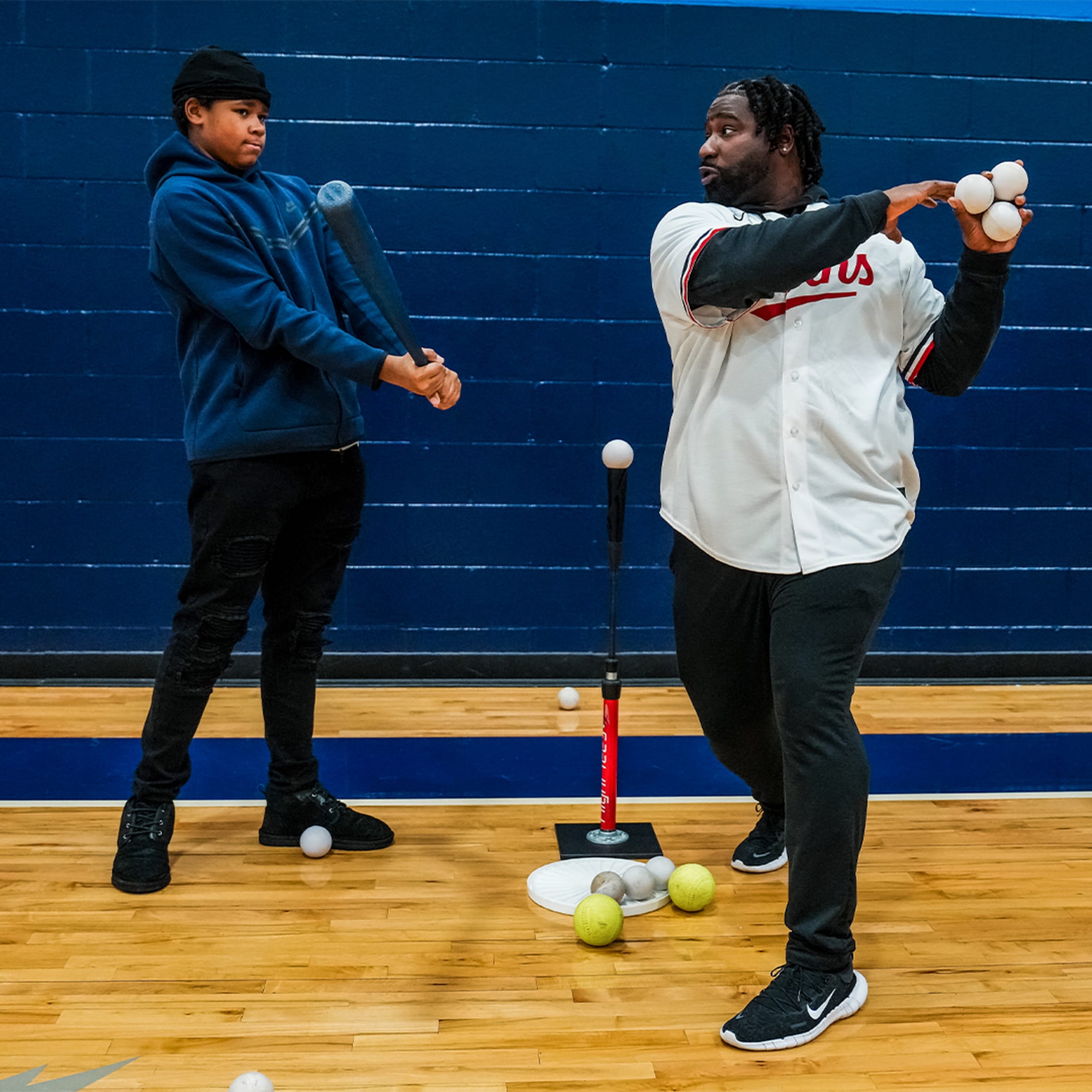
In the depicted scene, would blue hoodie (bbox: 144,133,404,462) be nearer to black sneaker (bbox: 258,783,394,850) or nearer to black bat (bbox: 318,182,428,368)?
black bat (bbox: 318,182,428,368)

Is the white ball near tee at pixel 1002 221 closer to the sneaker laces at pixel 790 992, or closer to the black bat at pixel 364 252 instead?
the black bat at pixel 364 252

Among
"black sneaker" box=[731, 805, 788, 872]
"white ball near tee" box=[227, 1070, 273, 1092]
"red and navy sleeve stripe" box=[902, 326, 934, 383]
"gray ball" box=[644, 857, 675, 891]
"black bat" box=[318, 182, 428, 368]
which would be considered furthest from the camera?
"black sneaker" box=[731, 805, 788, 872]

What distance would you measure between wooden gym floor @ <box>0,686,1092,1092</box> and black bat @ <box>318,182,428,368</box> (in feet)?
3.81

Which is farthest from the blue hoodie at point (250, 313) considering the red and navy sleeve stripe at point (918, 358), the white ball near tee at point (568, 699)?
the white ball near tee at point (568, 699)

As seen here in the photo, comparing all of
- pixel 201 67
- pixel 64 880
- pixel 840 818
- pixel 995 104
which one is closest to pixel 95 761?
pixel 64 880

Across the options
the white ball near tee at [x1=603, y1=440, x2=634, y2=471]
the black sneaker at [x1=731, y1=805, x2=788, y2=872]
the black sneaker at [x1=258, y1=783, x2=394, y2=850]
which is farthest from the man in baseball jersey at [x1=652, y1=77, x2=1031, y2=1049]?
the black sneaker at [x1=258, y1=783, x2=394, y2=850]

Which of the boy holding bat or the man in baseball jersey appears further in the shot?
the boy holding bat

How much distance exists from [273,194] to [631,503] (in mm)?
1917

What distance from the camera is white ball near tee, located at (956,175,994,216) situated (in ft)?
5.97

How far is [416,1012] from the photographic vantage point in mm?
1979

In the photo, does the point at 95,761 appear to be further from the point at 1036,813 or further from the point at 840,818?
the point at 1036,813

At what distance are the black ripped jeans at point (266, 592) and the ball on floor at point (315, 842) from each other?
0.42ft

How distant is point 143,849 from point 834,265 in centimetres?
181

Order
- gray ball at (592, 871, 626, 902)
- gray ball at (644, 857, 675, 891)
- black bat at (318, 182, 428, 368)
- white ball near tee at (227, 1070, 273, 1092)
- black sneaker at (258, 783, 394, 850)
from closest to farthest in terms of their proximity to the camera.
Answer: white ball near tee at (227, 1070, 273, 1092) < black bat at (318, 182, 428, 368) < gray ball at (592, 871, 626, 902) < gray ball at (644, 857, 675, 891) < black sneaker at (258, 783, 394, 850)
